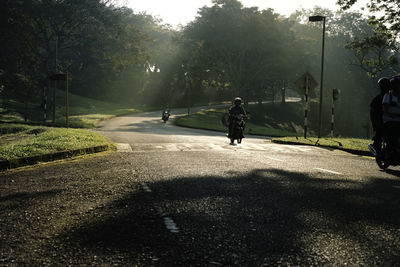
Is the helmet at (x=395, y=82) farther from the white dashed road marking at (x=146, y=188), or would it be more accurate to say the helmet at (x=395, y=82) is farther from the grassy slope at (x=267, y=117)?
the grassy slope at (x=267, y=117)

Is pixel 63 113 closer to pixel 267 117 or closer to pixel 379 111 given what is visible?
pixel 267 117

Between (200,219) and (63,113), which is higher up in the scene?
(63,113)

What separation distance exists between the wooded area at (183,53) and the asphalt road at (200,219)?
17.8 metres

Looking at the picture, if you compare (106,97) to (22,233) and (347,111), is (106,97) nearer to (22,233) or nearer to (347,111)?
(347,111)

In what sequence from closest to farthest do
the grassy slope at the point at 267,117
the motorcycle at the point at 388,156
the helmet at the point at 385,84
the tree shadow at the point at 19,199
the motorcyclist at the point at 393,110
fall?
the tree shadow at the point at 19,199, the motorcyclist at the point at 393,110, the motorcycle at the point at 388,156, the helmet at the point at 385,84, the grassy slope at the point at 267,117

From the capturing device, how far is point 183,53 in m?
61.4

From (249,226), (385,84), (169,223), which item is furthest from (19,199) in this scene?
(385,84)

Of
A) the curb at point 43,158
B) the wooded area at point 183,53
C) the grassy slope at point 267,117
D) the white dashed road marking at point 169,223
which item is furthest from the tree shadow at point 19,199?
the grassy slope at point 267,117

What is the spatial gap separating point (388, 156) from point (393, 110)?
39.4 inches

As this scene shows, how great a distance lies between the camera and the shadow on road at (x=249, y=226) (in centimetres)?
335

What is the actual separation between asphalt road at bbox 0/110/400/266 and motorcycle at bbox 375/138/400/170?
0.55 metres

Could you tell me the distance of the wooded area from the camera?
3572 centimetres

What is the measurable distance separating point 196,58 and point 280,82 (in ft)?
74.4

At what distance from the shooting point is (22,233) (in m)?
3.96
